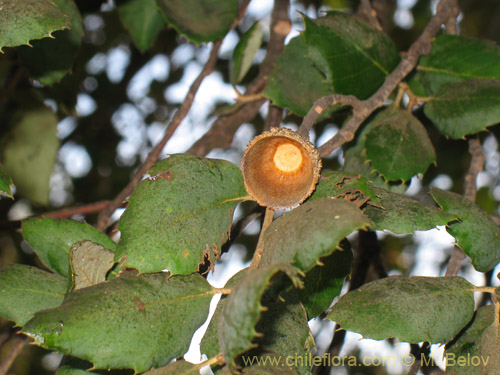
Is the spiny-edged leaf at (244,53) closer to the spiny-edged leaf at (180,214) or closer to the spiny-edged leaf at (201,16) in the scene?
the spiny-edged leaf at (201,16)

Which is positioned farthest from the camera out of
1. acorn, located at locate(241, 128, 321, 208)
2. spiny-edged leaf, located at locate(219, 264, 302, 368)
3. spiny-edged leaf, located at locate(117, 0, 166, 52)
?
spiny-edged leaf, located at locate(117, 0, 166, 52)

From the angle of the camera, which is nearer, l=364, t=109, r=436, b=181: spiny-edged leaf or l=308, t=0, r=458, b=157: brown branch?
l=308, t=0, r=458, b=157: brown branch

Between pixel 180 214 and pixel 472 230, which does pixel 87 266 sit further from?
pixel 472 230

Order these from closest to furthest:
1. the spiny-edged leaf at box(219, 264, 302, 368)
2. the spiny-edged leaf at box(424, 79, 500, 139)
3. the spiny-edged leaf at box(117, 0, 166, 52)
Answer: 1. the spiny-edged leaf at box(219, 264, 302, 368)
2. the spiny-edged leaf at box(424, 79, 500, 139)
3. the spiny-edged leaf at box(117, 0, 166, 52)

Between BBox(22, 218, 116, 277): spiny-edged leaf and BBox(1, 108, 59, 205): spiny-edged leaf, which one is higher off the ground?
BBox(22, 218, 116, 277): spiny-edged leaf

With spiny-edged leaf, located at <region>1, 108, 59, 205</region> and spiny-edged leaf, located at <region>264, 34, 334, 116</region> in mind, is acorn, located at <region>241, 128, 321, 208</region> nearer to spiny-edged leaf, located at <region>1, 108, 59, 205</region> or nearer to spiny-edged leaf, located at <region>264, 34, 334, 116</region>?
spiny-edged leaf, located at <region>264, 34, 334, 116</region>

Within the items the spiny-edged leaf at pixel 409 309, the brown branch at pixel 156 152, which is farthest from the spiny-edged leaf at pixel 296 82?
the spiny-edged leaf at pixel 409 309

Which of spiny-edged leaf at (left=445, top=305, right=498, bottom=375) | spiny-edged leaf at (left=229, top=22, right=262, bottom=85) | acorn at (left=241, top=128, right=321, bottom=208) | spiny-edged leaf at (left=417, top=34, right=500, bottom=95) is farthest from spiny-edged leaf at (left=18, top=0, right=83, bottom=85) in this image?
spiny-edged leaf at (left=445, top=305, right=498, bottom=375)
